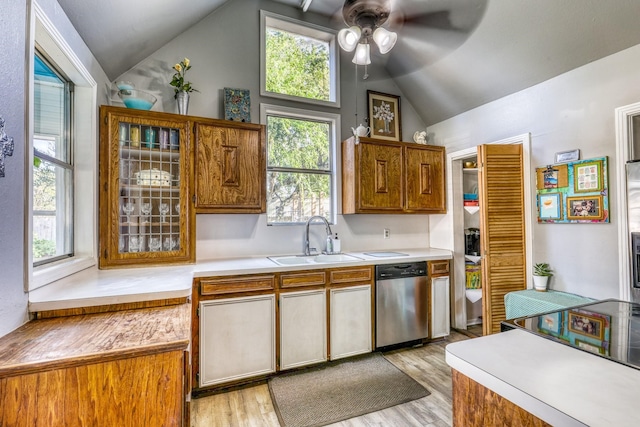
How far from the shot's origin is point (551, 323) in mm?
1145

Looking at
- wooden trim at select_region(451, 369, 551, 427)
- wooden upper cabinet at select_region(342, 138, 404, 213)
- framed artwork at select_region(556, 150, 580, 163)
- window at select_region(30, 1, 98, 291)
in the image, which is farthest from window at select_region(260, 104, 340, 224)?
wooden trim at select_region(451, 369, 551, 427)

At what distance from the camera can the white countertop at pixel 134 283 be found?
1.45m

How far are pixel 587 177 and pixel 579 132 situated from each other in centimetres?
38

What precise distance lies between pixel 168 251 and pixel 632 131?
11.9 feet

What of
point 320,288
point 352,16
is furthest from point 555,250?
point 352,16

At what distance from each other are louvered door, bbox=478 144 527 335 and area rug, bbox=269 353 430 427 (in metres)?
1.06

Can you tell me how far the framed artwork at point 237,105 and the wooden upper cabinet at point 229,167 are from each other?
24 centimetres

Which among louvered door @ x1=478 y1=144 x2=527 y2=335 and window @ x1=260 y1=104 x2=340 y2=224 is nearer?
louvered door @ x1=478 y1=144 x2=527 y2=335

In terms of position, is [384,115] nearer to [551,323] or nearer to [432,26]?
[432,26]

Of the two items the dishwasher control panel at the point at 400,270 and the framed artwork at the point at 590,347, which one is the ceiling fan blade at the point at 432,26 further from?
the framed artwork at the point at 590,347

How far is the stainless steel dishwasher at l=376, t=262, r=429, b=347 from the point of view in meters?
2.82

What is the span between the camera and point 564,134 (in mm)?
2482

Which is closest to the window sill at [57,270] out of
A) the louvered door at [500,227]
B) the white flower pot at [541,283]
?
the louvered door at [500,227]

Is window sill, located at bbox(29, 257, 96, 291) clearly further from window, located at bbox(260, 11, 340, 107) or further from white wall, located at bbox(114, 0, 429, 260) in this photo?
window, located at bbox(260, 11, 340, 107)
